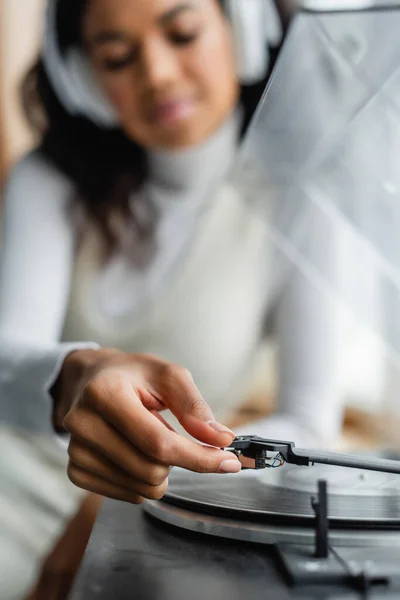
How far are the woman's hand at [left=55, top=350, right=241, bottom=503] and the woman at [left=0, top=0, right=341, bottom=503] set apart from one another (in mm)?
395

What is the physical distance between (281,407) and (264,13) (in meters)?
0.70

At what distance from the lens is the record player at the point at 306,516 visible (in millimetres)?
322

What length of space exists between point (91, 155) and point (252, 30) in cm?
51

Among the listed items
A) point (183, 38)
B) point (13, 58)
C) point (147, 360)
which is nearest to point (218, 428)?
point (147, 360)

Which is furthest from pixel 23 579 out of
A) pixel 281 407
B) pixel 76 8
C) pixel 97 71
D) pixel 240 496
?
pixel 76 8

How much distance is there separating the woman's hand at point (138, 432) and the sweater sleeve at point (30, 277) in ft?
1.07

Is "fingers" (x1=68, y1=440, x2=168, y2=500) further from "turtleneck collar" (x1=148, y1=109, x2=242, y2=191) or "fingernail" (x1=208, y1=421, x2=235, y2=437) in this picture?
"turtleneck collar" (x1=148, y1=109, x2=242, y2=191)

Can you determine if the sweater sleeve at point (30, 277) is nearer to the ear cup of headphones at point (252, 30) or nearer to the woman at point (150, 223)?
the woman at point (150, 223)

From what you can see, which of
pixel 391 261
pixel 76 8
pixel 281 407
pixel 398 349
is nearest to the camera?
pixel 391 261

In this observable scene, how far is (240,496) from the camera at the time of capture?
0.49 metres

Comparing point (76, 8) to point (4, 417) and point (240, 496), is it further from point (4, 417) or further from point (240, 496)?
point (240, 496)

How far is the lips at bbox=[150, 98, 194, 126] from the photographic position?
1.06 metres

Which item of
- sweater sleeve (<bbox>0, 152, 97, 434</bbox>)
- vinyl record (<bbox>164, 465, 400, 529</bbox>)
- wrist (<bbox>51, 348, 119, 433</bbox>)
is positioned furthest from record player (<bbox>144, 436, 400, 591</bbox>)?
sweater sleeve (<bbox>0, 152, 97, 434</bbox>)

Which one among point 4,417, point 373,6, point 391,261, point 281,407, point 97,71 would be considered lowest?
point 281,407
